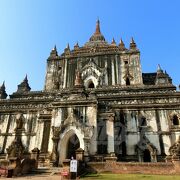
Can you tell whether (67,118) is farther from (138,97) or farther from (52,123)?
(138,97)

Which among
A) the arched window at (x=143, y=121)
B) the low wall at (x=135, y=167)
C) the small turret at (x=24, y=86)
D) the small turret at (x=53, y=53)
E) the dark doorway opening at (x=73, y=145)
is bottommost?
the low wall at (x=135, y=167)

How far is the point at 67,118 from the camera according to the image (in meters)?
19.2

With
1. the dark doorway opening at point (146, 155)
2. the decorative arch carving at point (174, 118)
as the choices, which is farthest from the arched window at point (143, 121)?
the dark doorway opening at point (146, 155)

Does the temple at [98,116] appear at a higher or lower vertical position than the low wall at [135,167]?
higher

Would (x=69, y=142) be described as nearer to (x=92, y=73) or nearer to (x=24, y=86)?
(x=92, y=73)

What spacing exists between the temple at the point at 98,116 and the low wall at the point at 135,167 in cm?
110

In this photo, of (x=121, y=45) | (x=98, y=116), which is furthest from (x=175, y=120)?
(x=121, y=45)

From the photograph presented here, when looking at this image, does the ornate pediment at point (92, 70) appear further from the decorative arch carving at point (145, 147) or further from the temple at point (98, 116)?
the decorative arch carving at point (145, 147)

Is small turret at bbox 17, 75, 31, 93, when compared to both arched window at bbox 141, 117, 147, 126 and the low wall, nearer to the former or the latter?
arched window at bbox 141, 117, 147, 126

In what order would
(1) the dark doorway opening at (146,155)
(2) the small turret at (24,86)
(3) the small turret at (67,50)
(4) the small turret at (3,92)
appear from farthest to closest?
(3) the small turret at (67,50) < (2) the small turret at (24,86) < (4) the small turret at (3,92) < (1) the dark doorway opening at (146,155)

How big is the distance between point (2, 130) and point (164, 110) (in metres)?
17.6

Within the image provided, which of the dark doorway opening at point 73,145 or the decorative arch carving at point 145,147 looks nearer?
the dark doorway opening at point 73,145

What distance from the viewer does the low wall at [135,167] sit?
1450cm

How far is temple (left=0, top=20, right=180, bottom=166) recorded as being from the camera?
61.4 ft
